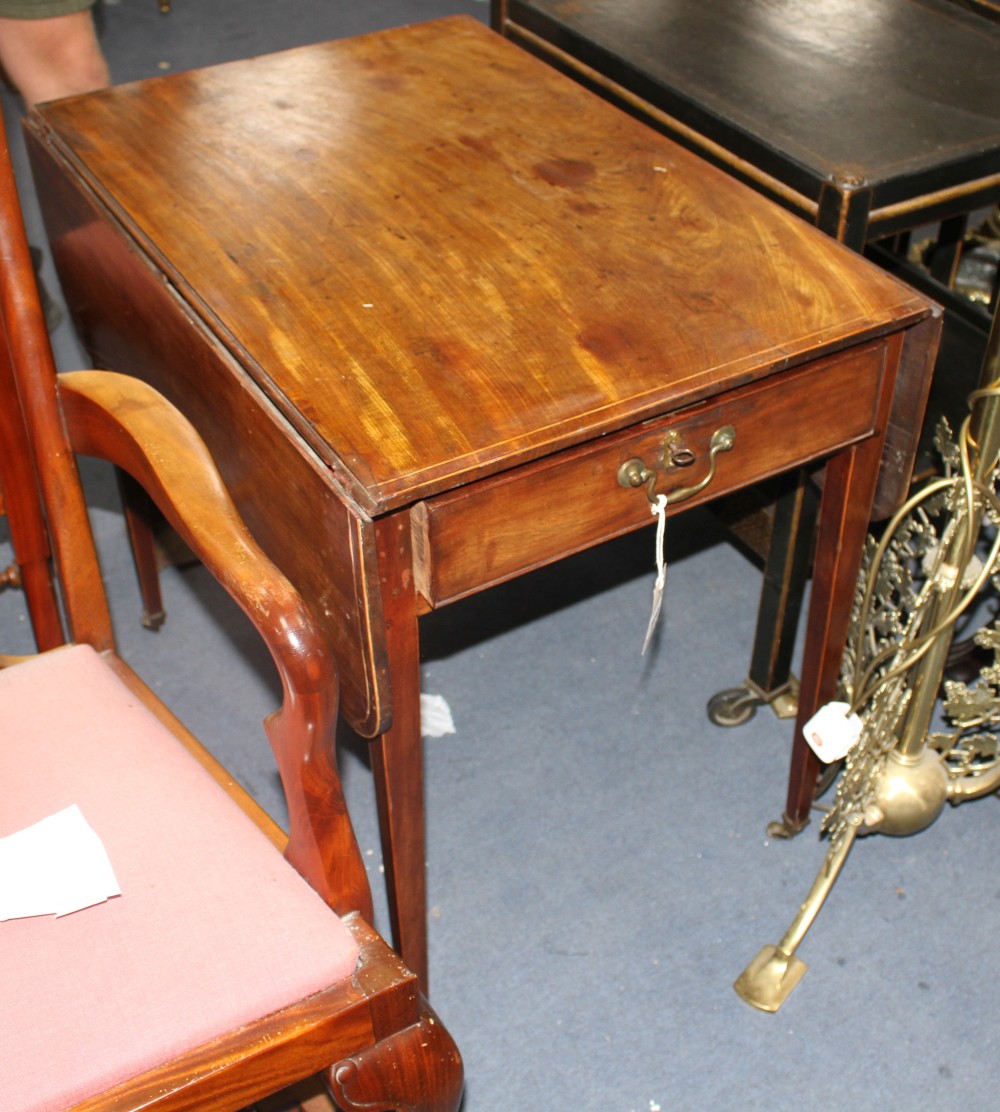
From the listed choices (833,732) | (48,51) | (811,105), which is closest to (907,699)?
(833,732)

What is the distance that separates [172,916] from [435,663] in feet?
3.02

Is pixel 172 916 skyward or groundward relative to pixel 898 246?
skyward

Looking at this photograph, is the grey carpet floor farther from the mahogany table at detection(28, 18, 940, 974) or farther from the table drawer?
the table drawer

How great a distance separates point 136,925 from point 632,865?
30.0 inches

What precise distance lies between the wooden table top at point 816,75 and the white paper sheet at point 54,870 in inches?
34.6

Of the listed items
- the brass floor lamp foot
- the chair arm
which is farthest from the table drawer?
the brass floor lamp foot

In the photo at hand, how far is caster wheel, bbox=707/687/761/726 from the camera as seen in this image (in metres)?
1.75

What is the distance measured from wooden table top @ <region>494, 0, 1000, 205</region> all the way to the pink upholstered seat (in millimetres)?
808

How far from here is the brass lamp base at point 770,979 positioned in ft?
4.72

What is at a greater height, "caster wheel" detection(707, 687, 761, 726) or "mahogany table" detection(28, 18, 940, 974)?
"mahogany table" detection(28, 18, 940, 974)

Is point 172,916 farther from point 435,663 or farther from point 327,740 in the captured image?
point 435,663

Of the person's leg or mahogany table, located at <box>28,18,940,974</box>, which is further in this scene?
the person's leg

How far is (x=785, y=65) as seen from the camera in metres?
1.52

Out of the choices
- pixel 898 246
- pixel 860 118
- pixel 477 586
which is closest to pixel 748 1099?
pixel 477 586
